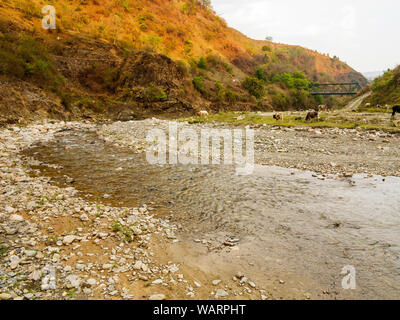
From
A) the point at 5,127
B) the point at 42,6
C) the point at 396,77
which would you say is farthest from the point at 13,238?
the point at 396,77

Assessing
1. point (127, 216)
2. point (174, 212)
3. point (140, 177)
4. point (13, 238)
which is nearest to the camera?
point (13, 238)

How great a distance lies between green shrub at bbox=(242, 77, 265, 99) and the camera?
4831cm

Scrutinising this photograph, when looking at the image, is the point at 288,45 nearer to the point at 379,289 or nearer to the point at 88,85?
the point at 88,85

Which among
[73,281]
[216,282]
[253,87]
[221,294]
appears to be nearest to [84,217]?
[73,281]

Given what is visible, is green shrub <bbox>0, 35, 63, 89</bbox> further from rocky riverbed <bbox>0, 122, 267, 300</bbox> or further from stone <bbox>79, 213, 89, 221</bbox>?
stone <bbox>79, 213, 89, 221</bbox>

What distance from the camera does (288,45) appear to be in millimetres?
104438

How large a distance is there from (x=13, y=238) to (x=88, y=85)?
98.9ft

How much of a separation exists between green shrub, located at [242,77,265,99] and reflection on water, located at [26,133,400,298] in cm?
4113

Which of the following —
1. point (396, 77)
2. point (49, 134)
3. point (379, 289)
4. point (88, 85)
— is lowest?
point (379, 289)

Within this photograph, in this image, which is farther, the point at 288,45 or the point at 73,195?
the point at 288,45

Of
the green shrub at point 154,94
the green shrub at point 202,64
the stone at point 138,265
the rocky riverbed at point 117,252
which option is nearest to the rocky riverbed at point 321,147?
the rocky riverbed at point 117,252

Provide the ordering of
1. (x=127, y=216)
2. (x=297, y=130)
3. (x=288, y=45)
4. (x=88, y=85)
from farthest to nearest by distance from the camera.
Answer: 1. (x=288, y=45)
2. (x=88, y=85)
3. (x=297, y=130)
4. (x=127, y=216)

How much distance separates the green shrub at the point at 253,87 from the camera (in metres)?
48.3

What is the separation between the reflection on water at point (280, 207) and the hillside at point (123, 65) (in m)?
14.0
